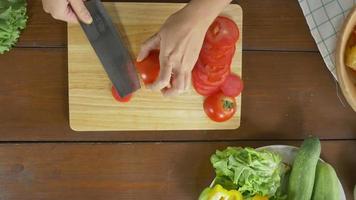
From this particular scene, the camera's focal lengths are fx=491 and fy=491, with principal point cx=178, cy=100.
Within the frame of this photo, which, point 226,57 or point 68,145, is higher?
point 226,57

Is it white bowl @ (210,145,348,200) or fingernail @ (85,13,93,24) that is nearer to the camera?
fingernail @ (85,13,93,24)

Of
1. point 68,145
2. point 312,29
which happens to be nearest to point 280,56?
point 312,29

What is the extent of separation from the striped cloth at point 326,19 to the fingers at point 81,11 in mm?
389

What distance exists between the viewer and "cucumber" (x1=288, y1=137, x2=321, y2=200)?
850 millimetres

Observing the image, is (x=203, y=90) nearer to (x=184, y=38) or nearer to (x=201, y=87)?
(x=201, y=87)

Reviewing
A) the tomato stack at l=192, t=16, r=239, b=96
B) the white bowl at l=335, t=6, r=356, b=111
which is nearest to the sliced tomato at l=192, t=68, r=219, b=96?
the tomato stack at l=192, t=16, r=239, b=96

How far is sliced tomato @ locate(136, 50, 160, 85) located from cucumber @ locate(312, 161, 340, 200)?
34 cm

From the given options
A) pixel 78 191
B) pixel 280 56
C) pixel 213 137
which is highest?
pixel 280 56

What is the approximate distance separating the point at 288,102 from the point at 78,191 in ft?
1.36

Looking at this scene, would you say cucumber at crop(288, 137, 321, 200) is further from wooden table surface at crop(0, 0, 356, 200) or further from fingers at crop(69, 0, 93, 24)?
fingers at crop(69, 0, 93, 24)

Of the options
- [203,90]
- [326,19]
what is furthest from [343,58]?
[203,90]

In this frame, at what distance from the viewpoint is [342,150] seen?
0.93 meters

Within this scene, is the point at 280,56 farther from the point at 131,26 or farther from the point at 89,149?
the point at 89,149

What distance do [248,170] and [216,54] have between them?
0.66ft
